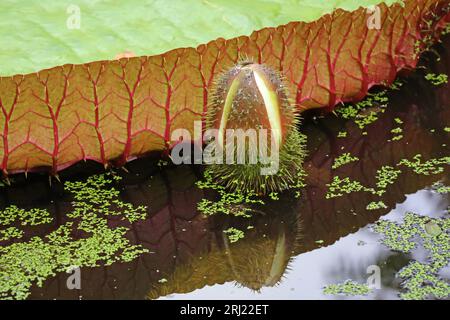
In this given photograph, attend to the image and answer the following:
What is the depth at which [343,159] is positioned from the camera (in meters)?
3.71

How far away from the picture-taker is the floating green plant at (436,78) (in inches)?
168

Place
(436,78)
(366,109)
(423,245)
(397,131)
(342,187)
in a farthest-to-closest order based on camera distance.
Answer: (436,78) < (366,109) < (397,131) < (342,187) < (423,245)

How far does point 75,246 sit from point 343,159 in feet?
3.46

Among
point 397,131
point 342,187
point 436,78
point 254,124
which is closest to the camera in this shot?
point 254,124

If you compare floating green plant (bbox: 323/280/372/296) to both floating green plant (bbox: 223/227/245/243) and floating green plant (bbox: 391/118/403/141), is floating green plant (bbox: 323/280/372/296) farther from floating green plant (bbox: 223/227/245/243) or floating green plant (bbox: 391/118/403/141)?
floating green plant (bbox: 391/118/403/141)

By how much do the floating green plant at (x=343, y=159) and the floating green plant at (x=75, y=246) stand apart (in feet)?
2.40

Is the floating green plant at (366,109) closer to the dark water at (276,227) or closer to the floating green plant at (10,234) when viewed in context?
the dark water at (276,227)

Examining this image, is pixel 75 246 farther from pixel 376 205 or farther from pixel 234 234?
pixel 376 205

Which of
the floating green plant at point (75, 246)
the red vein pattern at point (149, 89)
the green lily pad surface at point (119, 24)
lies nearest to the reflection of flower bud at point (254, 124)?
the red vein pattern at point (149, 89)

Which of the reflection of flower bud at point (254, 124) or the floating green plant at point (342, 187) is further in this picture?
the floating green plant at point (342, 187)

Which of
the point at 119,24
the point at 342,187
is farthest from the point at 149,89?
the point at 342,187

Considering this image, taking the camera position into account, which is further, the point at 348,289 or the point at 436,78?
the point at 436,78

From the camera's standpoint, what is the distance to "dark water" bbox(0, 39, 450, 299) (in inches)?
119

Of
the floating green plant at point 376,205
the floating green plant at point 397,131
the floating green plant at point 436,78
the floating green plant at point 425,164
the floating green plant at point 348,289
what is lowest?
the floating green plant at point 348,289
